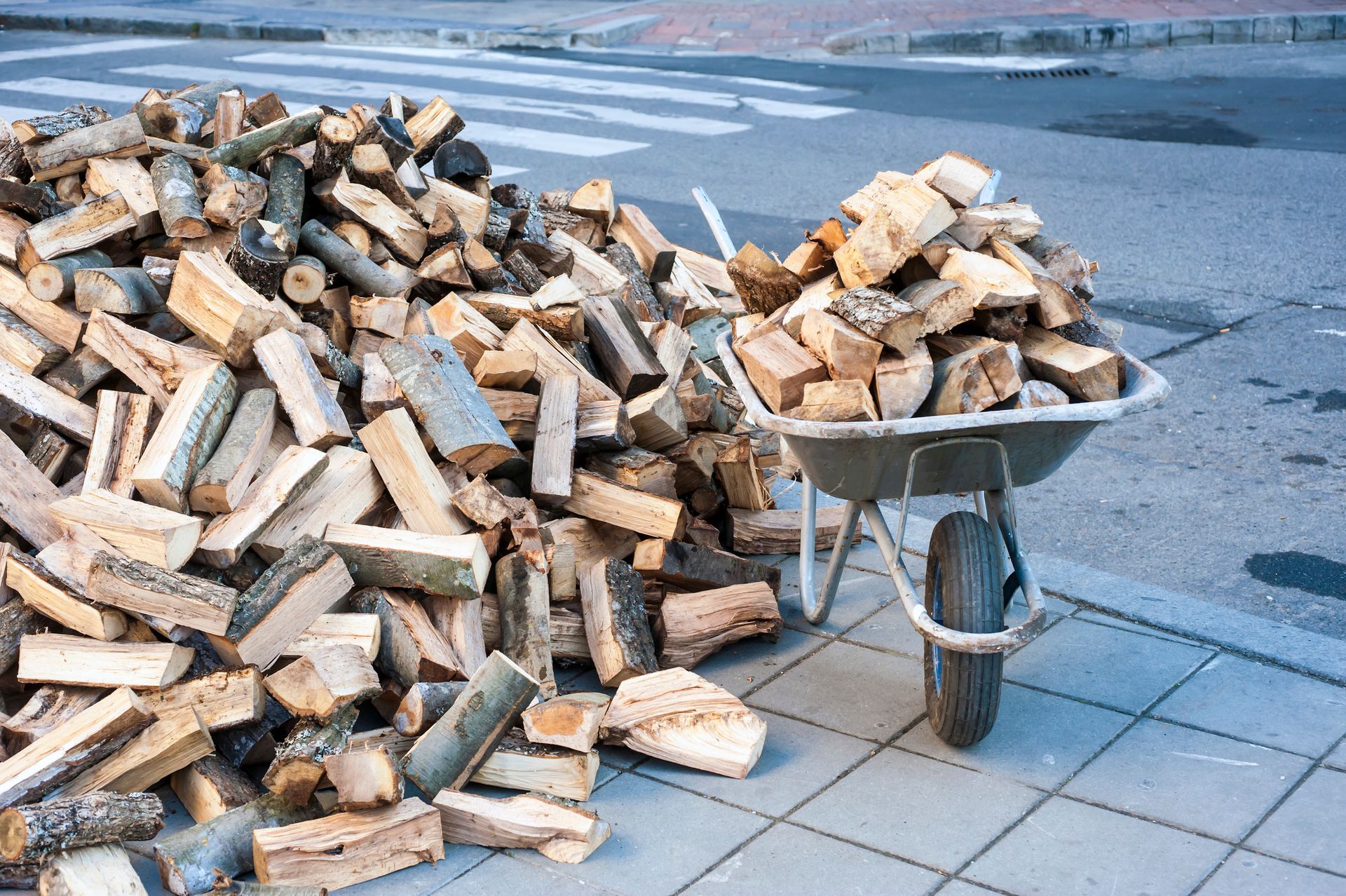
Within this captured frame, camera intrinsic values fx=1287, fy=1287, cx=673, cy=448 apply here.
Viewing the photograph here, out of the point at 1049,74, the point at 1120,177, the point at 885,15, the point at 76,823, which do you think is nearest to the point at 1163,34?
the point at 1049,74

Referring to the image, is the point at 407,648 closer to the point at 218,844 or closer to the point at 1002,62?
the point at 218,844

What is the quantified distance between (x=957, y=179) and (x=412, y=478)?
157 cm

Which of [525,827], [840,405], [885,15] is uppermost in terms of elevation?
[885,15]

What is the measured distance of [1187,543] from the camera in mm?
4035

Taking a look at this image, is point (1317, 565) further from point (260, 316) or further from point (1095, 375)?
point (260, 316)

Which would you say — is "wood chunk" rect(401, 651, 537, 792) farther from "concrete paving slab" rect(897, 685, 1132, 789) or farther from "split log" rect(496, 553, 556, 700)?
"concrete paving slab" rect(897, 685, 1132, 789)

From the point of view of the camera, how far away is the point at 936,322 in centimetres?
285

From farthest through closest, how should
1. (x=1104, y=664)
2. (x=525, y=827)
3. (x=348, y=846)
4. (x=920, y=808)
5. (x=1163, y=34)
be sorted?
(x=1163, y=34) → (x=1104, y=664) → (x=920, y=808) → (x=525, y=827) → (x=348, y=846)

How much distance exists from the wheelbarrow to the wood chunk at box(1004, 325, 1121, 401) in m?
0.08

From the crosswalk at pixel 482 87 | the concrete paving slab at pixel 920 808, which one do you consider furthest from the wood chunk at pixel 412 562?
the crosswalk at pixel 482 87

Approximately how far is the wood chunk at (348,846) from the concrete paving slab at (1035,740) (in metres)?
1.13

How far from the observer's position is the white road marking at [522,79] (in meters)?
11.3

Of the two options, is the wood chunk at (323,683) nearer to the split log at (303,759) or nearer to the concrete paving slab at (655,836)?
the split log at (303,759)

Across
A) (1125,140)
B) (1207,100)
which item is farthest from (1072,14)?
(1125,140)
